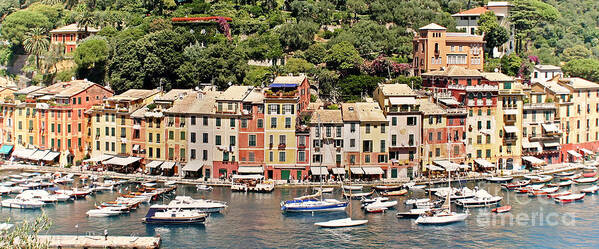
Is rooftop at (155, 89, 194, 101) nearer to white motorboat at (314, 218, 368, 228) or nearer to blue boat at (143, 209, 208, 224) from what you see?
blue boat at (143, 209, 208, 224)

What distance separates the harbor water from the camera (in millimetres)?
60094

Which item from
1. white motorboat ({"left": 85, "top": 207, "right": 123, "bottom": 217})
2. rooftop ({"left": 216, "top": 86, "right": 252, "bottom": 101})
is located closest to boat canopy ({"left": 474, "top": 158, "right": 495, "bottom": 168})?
rooftop ({"left": 216, "top": 86, "right": 252, "bottom": 101})

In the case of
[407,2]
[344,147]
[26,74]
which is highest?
[407,2]

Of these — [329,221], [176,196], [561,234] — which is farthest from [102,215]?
[561,234]

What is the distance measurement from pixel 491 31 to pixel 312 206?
5613cm

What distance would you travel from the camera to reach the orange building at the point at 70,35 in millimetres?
115750

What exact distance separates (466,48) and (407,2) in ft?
77.0

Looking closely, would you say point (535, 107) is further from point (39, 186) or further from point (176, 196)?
point (39, 186)

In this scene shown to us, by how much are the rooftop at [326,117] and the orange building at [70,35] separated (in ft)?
165

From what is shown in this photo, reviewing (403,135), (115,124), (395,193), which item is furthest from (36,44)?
(395,193)

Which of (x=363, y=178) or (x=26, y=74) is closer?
(x=363, y=178)

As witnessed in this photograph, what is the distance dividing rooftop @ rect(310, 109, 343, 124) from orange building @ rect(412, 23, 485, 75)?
24285 millimetres

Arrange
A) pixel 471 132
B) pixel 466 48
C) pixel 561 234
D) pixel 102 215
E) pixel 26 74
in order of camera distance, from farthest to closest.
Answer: pixel 26 74 < pixel 466 48 < pixel 471 132 < pixel 102 215 < pixel 561 234

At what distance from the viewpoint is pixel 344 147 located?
80.4m
